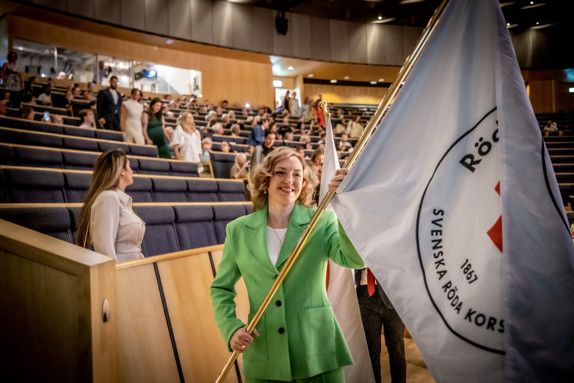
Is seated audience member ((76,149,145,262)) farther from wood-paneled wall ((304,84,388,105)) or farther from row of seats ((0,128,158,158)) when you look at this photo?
wood-paneled wall ((304,84,388,105))

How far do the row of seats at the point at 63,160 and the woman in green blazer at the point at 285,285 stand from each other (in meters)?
2.56

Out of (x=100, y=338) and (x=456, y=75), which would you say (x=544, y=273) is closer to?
(x=456, y=75)

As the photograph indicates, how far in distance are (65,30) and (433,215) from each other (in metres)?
11.2

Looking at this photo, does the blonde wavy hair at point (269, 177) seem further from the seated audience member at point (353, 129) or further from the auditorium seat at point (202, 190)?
the seated audience member at point (353, 129)

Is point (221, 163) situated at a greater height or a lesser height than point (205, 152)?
lesser

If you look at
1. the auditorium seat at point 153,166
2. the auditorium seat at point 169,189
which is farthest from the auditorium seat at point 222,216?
the auditorium seat at point 153,166

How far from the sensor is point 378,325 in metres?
1.83

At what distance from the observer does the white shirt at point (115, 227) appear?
66.0 inches

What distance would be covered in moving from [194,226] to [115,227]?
1115 millimetres

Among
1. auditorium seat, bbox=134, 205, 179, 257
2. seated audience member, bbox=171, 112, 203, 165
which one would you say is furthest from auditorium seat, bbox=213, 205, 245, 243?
seated audience member, bbox=171, 112, 203, 165

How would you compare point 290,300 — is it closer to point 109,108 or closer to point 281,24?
point 109,108

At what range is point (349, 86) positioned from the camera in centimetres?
1588

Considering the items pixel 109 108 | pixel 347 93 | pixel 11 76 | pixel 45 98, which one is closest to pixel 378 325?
pixel 109 108

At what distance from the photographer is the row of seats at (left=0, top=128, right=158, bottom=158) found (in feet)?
11.9
